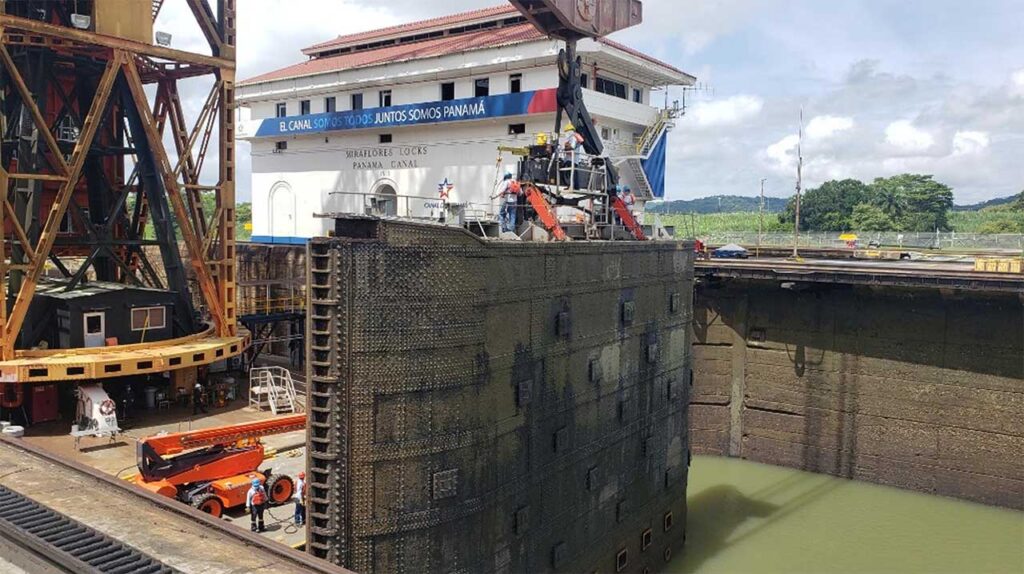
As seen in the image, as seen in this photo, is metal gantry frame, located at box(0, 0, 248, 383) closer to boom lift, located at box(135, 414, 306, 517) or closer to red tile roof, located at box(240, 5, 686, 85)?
boom lift, located at box(135, 414, 306, 517)

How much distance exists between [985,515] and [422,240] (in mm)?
23243

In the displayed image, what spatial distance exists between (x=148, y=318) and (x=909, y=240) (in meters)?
54.3

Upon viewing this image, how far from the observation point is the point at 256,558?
995 cm

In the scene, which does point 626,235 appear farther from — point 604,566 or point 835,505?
point 835,505

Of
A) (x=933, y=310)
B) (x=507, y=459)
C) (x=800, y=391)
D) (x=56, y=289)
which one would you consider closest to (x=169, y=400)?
(x=56, y=289)

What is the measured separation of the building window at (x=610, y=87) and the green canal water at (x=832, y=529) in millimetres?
17572

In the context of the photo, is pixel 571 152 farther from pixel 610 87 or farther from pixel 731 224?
pixel 731 224

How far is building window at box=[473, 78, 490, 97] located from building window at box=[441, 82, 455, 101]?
4.36 ft

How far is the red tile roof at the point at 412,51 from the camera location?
34.8 meters

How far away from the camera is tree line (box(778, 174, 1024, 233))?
86.1 metres

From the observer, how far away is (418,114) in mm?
36750

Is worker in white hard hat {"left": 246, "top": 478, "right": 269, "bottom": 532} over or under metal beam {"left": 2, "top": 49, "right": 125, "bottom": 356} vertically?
under

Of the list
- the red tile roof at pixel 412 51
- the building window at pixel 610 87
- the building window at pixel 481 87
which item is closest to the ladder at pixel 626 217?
the red tile roof at pixel 412 51

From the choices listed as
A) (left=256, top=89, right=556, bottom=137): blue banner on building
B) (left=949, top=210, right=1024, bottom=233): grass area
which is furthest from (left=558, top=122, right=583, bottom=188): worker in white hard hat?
(left=949, top=210, right=1024, bottom=233): grass area
